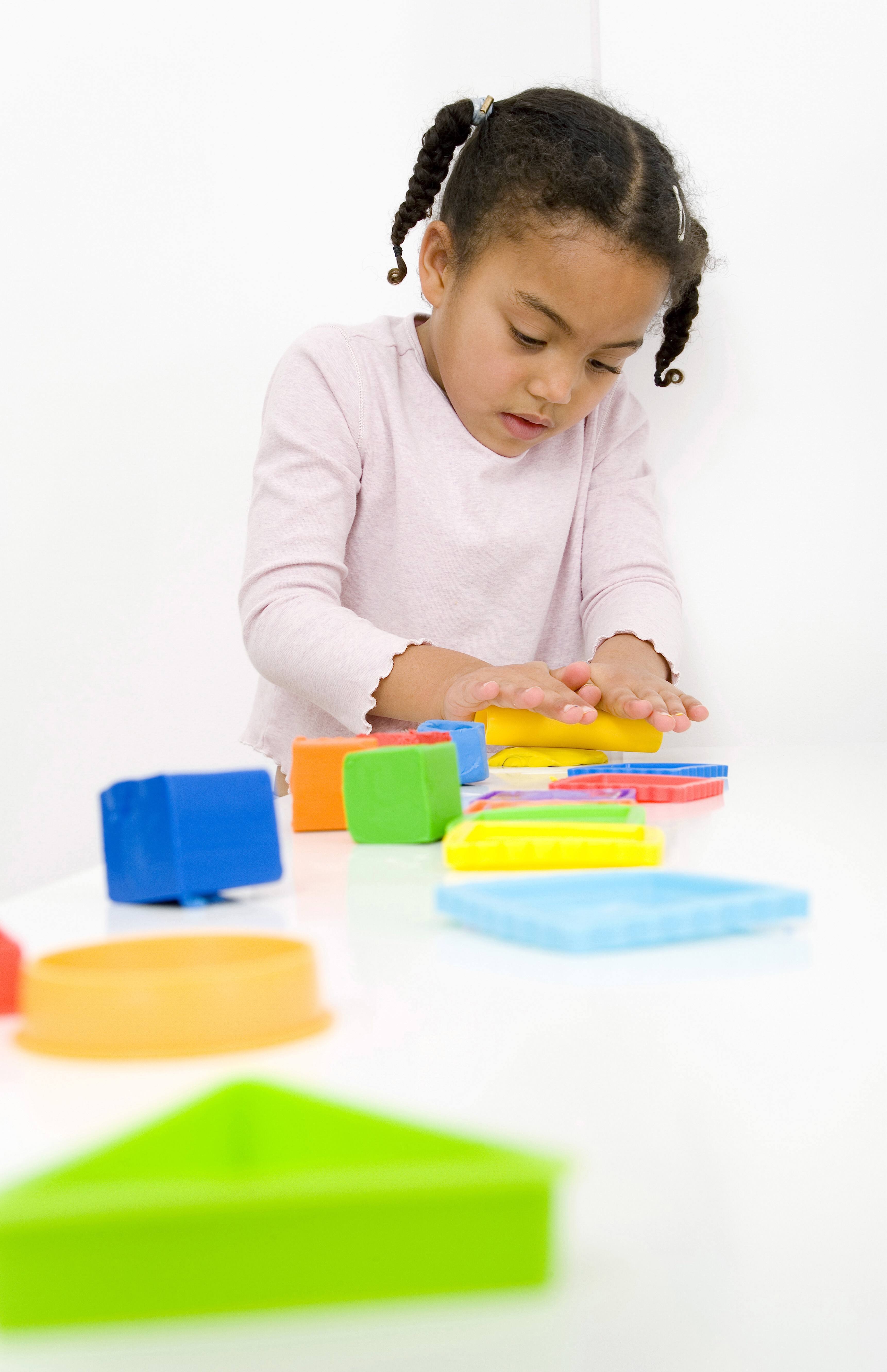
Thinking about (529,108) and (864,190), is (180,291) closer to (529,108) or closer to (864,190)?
(529,108)

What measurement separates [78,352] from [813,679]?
3.18 ft

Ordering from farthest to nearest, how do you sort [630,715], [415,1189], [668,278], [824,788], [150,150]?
[150,150]
[668,278]
[630,715]
[824,788]
[415,1189]

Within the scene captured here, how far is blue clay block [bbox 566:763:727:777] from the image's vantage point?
69cm

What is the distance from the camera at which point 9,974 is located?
0.77 feet

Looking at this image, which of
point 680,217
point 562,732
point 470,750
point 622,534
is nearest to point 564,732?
point 562,732

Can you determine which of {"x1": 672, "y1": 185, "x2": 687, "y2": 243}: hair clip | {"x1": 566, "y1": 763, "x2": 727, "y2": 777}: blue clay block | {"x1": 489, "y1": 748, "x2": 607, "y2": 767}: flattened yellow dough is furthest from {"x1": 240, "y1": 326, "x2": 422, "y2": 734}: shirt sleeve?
{"x1": 672, "y1": 185, "x2": 687, "y2": 243}: hair clip

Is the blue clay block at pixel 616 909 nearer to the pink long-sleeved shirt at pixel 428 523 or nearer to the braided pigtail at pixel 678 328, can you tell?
the pink long-sleeved shirt at pixel 428 523

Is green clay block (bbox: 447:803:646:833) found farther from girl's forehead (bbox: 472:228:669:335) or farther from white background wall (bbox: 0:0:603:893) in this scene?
white background wall (bbox: 0:0:603:893)

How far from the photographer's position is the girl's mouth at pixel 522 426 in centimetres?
117

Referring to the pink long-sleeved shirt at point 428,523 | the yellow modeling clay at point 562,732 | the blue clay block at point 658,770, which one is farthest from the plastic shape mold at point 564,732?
the pink long-sleeved shirt at point 428,523

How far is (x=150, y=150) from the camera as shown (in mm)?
1441

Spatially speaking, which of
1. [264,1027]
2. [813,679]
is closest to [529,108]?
[813,679]

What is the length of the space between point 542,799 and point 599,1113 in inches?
13.5

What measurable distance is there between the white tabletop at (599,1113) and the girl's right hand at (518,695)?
1.45 feet
